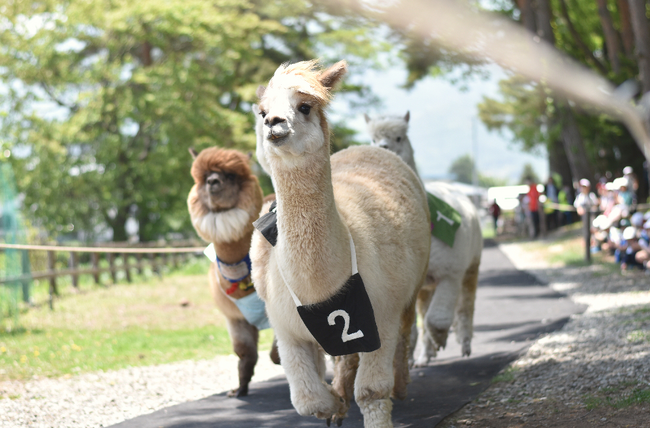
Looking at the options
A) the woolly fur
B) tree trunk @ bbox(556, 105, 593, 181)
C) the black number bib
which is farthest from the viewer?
tree trunk @ bbox(556, 105, 593, 181)

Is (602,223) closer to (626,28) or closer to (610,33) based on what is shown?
(610,33)

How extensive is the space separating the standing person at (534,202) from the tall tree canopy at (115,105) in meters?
8.22

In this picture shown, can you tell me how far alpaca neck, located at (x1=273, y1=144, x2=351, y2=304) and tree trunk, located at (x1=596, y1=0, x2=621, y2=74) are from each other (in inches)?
637

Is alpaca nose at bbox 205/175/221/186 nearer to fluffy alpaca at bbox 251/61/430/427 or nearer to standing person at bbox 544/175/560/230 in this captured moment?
fluffy alpaca at bbox 251/61/430/427

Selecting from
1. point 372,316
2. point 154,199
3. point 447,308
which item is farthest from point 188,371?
point 154,199

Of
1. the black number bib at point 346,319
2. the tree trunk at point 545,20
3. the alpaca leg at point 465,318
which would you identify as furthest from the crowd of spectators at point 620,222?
the black number bib at point 346,319

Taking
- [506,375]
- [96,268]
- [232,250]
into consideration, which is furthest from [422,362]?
[96,268]

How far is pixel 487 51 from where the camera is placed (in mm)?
14836

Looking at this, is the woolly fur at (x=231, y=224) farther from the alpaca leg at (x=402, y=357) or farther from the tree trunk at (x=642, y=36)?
the tree trunk at (x=642, y=36)

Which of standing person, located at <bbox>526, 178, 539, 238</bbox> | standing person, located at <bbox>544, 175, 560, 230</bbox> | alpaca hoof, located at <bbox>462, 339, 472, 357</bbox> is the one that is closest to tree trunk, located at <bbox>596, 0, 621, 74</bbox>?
standing person, located at <bbox>526, 178, 539, 238</bbox>

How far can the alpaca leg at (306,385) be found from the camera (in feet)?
10.8

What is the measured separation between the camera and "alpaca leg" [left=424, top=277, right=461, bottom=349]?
5059 millimetres

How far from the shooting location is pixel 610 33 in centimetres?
1681

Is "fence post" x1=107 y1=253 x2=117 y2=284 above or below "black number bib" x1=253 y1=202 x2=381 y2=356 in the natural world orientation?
→ below
